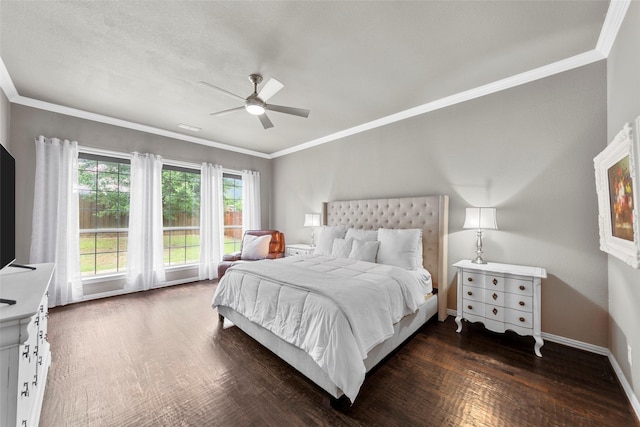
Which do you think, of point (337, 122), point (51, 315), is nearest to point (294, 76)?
point (337, 122)

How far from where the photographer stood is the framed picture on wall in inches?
61.4

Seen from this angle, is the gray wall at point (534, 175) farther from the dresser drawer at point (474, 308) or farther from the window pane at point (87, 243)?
Result: the window pane at point (87, 243)

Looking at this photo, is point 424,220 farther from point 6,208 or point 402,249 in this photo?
point 6,208

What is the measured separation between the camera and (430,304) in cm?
310

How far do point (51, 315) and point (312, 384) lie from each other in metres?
3.77

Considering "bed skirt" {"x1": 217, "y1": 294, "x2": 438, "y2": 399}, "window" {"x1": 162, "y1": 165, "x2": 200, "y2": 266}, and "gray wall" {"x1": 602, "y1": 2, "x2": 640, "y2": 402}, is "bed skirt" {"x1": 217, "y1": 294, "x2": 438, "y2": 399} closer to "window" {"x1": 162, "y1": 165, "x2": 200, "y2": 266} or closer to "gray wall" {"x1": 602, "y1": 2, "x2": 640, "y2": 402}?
"gray wall" {"x1": 602, "y1": 2, "x2": 640, "y2": 402}

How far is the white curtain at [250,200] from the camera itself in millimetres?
5902

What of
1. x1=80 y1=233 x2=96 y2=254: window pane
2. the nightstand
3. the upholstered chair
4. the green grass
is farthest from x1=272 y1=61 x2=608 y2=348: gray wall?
x1=80 y1=233 x2=96 y2=254: window pane

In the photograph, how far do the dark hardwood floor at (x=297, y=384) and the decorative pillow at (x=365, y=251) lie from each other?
1065mm

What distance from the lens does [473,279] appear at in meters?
2.80

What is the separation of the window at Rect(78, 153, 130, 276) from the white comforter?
264cm

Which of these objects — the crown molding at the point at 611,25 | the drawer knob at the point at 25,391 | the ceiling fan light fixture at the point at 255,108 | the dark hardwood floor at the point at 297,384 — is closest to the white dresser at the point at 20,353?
the drawer knob at the point at 25,391

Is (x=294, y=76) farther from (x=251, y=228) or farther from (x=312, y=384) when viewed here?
(x=251, y=228)

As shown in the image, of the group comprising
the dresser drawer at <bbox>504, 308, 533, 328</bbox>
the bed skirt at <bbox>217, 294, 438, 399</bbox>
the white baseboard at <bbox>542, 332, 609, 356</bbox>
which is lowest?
the white baseboard at <bbox>542, 332, 609, 356</bbox>
